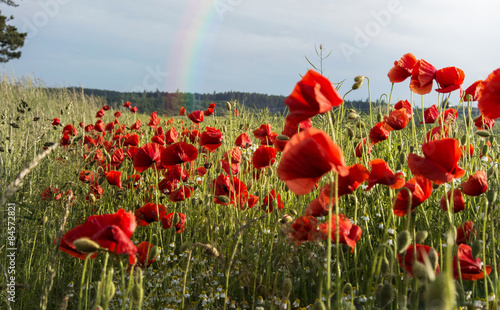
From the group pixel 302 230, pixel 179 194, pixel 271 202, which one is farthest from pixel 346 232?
pixel 179 194

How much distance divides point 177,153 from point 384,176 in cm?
132

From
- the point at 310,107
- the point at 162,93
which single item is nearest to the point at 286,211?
the point at 310,107

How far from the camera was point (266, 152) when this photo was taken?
2.46 meters

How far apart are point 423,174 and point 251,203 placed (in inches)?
47.7

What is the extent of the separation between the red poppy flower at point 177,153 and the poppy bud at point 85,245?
1.38 meters

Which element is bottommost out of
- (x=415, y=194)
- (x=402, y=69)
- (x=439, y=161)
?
(x=415, y=194)

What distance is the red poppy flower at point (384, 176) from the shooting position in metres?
1.44

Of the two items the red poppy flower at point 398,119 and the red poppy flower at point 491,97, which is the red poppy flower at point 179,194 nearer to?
the red poppy flower at point 398,119

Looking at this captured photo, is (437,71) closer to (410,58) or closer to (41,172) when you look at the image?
(410,58)

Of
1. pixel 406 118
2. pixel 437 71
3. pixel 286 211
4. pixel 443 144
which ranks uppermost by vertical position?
pixel 437 71

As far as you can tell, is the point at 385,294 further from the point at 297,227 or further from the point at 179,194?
the point at 179,194

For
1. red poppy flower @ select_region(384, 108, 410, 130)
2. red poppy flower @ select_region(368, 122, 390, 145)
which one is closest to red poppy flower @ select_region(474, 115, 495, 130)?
red poppy flower @ select_region(384, 108, 410, 130)

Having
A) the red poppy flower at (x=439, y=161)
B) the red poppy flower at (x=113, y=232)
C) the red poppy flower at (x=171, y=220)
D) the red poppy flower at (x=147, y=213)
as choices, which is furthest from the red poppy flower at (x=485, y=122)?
the red poppy flower at (x=113, y=232)

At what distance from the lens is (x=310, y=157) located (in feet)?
3.22
